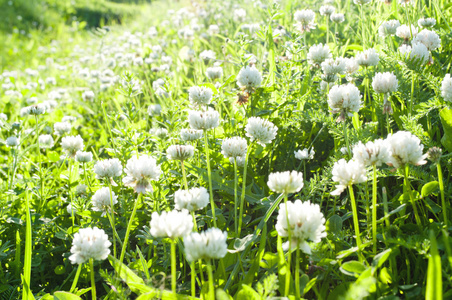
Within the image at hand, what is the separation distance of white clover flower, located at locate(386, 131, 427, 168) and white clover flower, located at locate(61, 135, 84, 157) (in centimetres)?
144

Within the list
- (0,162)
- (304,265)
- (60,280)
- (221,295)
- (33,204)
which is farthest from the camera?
(0,162)

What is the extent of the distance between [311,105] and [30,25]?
31.0ft

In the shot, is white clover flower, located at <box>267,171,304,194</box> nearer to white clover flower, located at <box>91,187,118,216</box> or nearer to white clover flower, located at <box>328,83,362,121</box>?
white clover flower, located at <box>328,83,362,121</box>

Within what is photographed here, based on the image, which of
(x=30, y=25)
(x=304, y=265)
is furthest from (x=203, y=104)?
(x=30, y=25)

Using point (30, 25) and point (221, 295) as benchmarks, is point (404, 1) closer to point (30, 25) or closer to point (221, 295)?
point (221, 295)

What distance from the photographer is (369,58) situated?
1.75m

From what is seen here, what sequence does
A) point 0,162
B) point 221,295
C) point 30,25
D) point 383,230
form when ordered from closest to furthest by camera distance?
1. point 221,295
2. point 383,230
3. point 0,162
4. point 30,25

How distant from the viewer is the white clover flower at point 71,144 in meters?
1.88

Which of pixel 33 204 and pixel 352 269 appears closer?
pixel 352 269

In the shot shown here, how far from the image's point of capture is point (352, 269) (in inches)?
40.5

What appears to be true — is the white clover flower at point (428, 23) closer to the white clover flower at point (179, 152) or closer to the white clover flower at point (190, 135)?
the white clover flower at point (190, 135)

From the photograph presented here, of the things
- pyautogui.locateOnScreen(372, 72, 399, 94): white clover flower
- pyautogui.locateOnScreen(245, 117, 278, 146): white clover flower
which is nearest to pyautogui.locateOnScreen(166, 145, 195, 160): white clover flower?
pyautogui.locateOnScreen(245, 117, 278, 146): white clover flower

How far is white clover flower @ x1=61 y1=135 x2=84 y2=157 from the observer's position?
6.15 feet

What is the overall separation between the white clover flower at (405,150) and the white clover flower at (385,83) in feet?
1.61
